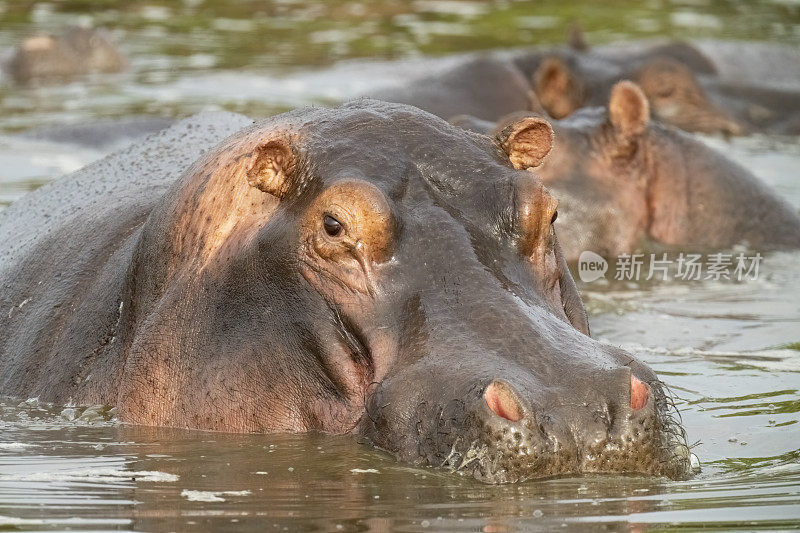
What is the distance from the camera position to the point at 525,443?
4.11 m

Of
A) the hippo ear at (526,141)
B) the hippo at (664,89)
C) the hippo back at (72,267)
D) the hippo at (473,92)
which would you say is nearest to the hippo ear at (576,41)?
the hippo at (664,89)

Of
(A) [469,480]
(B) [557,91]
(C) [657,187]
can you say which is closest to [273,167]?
(A) [469,480]

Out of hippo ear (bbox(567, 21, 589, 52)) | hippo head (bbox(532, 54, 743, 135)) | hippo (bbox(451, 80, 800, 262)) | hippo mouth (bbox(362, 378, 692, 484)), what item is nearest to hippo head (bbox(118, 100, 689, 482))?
hippo mouth (bbox(362, 378, 692, 484))

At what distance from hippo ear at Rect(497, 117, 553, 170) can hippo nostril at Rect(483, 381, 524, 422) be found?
126cm

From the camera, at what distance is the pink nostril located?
13.9 feet

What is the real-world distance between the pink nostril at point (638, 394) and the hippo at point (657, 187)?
6.08 metres

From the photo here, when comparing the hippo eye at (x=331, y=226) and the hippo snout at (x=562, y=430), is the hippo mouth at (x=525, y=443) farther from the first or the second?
the hippo eye at (x=331, y=226)

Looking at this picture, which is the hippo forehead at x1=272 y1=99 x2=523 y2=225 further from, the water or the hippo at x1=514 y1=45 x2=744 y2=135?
the hippo at x1=514 y1=45 x2=744 y2=135

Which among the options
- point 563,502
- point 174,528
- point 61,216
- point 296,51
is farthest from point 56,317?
point 296,51

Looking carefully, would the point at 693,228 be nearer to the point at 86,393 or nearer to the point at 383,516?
the point at 86,393

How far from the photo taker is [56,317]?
5.60 meters

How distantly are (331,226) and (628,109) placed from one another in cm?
615

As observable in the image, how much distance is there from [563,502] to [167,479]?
1230 mm

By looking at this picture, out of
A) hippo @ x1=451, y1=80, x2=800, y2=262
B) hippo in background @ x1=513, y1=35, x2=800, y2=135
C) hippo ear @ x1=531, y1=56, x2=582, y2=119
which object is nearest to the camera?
hippo @ x1=451, y1=80, x2=800, y2=262
